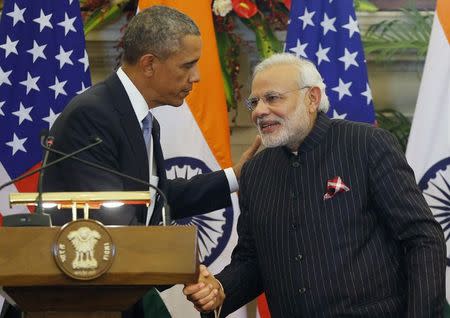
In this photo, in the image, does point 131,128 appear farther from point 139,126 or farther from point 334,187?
point 334,187

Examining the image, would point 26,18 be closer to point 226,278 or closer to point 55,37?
point 55,37

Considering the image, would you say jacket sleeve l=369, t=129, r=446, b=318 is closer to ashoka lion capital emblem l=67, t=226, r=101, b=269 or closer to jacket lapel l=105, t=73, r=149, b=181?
jacket lapel l=105, t=73, r=149, b=181

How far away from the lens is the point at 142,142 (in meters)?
3.38

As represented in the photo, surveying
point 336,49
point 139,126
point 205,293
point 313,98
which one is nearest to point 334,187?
point 313,98

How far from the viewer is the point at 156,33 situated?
3617 millimetres

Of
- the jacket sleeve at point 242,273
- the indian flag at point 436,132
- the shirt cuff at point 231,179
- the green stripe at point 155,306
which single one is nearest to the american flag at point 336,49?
the indian flag at point 436,132

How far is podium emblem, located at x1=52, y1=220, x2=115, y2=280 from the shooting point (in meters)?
2.35

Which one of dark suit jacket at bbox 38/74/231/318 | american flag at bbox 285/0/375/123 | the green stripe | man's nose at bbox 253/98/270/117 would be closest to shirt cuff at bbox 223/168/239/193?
dark suit jacket at bbox 38/74/231/318

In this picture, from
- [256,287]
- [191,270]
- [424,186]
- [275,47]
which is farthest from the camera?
[275,47]

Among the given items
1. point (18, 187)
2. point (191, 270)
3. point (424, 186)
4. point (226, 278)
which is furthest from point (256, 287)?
point (18, 187)

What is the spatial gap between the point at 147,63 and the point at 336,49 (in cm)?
151

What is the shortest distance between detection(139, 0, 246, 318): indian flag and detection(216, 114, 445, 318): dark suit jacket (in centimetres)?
140

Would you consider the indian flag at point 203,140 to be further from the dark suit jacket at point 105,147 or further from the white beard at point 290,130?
the white beard at point 290,130

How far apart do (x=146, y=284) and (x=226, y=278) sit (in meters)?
1.01
